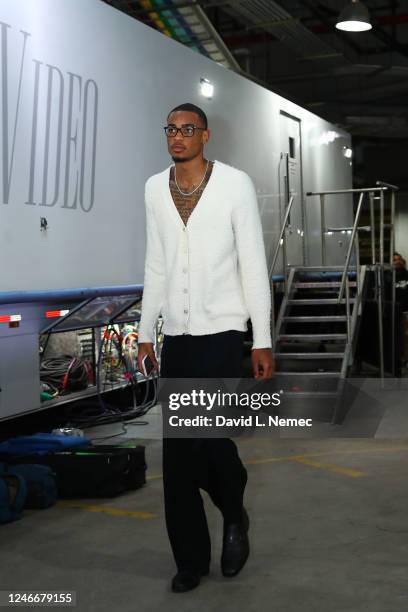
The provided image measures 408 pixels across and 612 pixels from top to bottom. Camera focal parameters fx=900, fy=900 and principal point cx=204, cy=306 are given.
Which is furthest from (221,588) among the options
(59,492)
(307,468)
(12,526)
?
(307,468)

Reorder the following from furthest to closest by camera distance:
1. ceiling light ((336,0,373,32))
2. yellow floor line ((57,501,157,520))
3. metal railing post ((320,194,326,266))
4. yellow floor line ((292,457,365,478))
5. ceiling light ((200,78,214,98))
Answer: metal railing post ((320,194,326,266)), ceiling light ((336,0,373,32)), ceiling light ((200,78,214,98)), yellow floor line ((292,457,365,478)), yellow floor line ((57,501,157,520))

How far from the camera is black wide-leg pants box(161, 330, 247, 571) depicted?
351 centimetres

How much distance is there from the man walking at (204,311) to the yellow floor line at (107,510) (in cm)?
123

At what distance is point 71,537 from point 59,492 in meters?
0.88

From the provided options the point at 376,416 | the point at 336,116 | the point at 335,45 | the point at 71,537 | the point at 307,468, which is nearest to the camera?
the point at 71,537

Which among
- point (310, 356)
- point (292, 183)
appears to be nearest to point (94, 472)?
point (310, 356)

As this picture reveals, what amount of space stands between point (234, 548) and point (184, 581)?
236 mm

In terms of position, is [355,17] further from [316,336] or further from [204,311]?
[204,311]

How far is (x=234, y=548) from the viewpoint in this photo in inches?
142

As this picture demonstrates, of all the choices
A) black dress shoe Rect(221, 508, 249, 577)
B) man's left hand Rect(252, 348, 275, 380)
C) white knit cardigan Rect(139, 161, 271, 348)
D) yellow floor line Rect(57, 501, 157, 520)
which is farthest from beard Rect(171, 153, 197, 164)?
yellow floor line Rect(57, 501, 157, 520)

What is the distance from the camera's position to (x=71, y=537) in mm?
4465

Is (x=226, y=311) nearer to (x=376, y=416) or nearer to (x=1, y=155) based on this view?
(x=1, y=155)

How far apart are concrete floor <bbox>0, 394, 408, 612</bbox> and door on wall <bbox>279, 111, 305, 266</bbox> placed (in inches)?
166

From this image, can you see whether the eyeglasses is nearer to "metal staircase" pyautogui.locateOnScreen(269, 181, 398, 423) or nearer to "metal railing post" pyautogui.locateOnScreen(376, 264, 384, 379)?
"metal staircase" pyautogui.locateOnScreen(269, 181, 398, 423)
